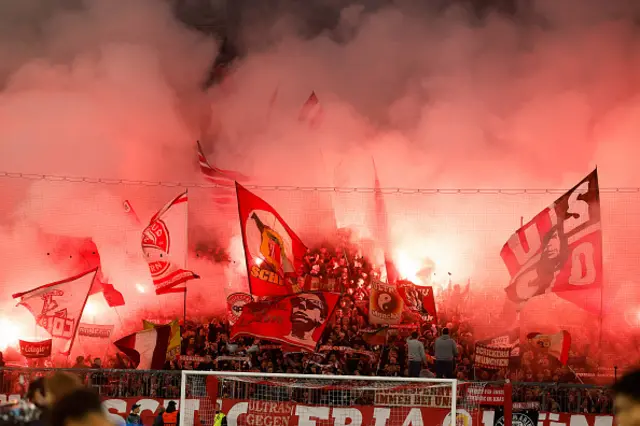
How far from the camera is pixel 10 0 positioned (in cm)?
2377

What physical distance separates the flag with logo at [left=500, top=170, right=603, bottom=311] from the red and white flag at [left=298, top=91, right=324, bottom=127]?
6305 mm

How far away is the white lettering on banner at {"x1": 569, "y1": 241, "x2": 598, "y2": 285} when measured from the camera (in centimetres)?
1953

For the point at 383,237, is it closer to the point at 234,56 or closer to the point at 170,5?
the point at 234,56

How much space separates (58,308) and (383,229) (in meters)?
8.18

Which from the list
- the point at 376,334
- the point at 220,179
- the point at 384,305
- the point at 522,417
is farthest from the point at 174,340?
the point at 522,417

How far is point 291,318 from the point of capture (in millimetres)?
18312

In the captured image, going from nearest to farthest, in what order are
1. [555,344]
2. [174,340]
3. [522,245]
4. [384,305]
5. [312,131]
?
1. [555,344]
2. [384,305]
3. [174,340]
4. [522,245]
5. [312,131]

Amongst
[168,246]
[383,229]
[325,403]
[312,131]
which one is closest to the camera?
[325,403]

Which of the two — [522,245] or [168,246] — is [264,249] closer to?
[168,246]

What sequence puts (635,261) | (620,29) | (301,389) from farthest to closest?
1. (620,29)
2. (635,261)
3. (301,389)

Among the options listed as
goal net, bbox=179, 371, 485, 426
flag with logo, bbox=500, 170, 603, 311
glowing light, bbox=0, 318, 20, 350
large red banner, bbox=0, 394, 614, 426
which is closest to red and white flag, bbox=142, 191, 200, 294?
glowing light, bbox=0, 318, 20, 350

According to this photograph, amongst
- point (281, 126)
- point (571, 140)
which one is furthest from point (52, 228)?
point (571, 140)

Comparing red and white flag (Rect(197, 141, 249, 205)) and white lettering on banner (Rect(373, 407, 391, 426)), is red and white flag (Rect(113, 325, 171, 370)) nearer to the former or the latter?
red and white flag (Rect(197, 141, 249, 205))

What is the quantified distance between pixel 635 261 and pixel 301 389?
10919mm
